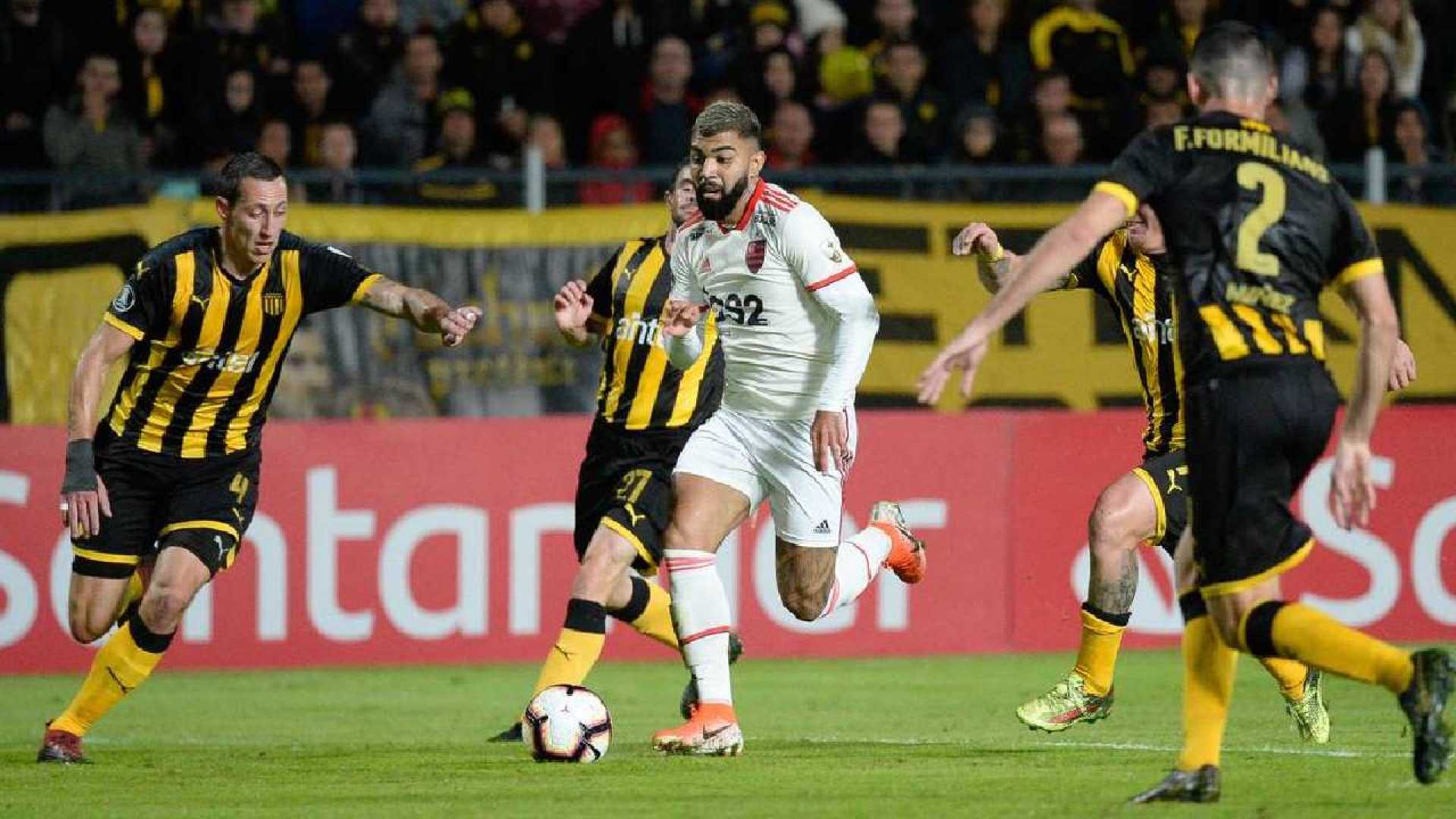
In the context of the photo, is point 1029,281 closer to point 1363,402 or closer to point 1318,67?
point 1363,402

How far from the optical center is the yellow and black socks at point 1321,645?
613 cm

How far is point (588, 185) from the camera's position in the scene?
14.6 meters

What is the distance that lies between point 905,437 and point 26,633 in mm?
5243

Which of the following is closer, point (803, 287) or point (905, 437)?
point (803, 287)

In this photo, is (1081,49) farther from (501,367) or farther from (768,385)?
(768,385)

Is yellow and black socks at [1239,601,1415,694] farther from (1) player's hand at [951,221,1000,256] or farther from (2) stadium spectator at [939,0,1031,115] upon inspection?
(2) stadium spectator at [939,0,1031,115]

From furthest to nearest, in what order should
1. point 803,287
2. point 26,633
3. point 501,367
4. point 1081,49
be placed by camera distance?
point 1081,49 < point 501,367 < point 26,633 < point 803,287

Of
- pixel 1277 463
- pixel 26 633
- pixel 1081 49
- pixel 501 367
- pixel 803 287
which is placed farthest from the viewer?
pixel 1081 49

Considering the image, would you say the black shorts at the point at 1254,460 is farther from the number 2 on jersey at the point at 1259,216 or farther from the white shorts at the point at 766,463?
the white shorts at the point at 766,463

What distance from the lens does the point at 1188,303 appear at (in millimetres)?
6406

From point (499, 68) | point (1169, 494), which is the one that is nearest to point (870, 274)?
point (499, 68)

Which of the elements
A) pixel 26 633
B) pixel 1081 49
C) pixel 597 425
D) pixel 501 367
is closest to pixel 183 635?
pixel 26 633

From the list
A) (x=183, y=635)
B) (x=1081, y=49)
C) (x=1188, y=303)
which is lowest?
(x=183, y=635)

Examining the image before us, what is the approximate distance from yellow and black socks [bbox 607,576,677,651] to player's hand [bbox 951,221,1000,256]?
2.27 meters
